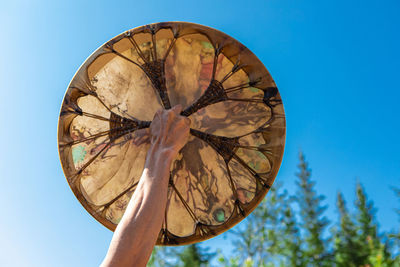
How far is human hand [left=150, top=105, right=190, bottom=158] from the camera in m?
4.07

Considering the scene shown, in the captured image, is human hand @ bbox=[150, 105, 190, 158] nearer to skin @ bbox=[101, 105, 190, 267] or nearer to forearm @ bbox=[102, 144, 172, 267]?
skin @ bbox=[101, 105, 190, 267]

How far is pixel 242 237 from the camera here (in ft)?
79.6

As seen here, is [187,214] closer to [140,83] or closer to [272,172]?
[272,172]

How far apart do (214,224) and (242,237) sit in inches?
786

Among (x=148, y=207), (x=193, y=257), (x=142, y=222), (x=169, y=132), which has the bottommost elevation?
(x=142, y=222)

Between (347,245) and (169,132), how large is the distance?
112 feet

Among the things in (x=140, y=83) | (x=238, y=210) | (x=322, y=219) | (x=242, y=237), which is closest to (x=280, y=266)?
(x=242, y=237)

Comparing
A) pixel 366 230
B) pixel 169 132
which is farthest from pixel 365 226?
pixel 169 132

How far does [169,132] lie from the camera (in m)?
4.30

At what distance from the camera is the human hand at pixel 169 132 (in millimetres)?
4070

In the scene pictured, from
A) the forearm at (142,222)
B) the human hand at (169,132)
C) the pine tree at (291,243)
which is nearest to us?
the forearm at (142,222)

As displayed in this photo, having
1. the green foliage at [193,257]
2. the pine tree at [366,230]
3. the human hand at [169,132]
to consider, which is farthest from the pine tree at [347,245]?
the human hand at [169,132]

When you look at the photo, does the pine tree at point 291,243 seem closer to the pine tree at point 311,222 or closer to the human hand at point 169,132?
the pine tree at point 311,222

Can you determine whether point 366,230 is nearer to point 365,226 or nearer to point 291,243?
point 365,226
